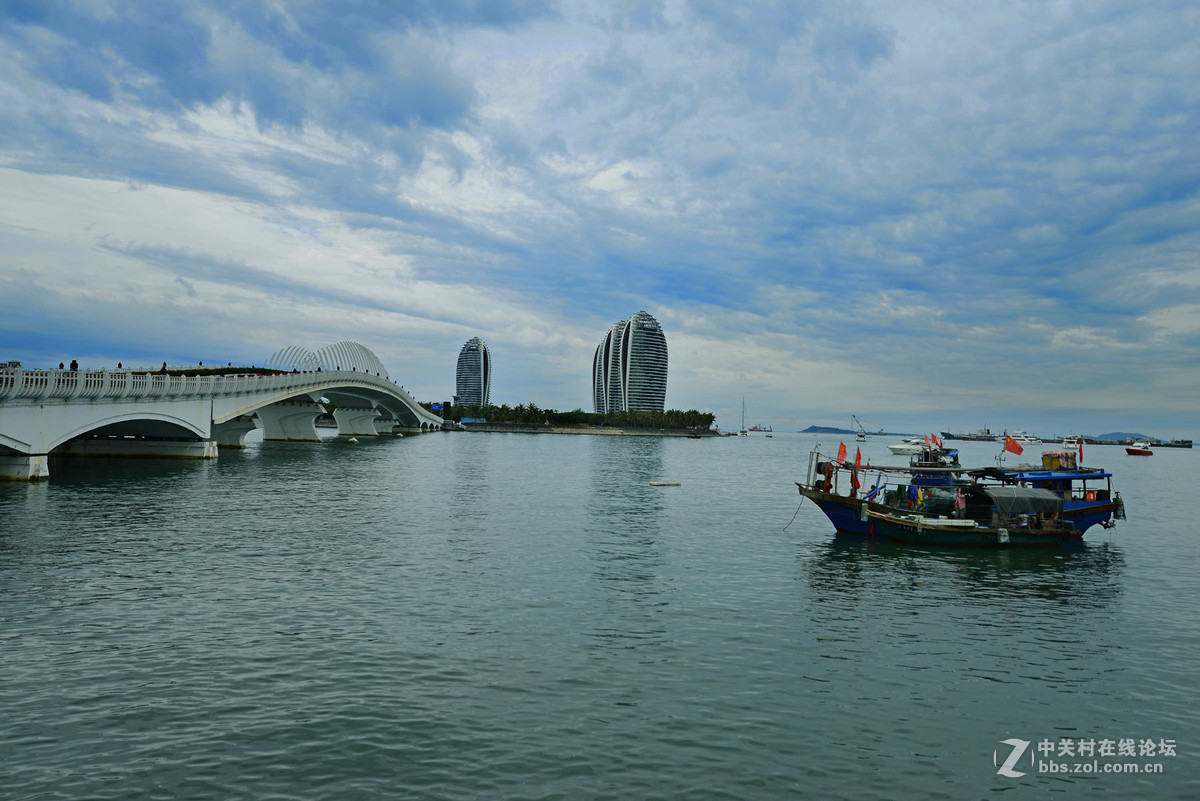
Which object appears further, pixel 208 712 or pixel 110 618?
pixel 110 618

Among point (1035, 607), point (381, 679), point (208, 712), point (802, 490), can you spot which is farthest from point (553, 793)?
point (802, 490)

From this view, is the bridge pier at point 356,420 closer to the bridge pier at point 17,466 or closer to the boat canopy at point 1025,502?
the bridge pier at point 17,466

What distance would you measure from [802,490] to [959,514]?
8484mm

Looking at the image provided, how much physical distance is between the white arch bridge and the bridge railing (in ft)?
0.21

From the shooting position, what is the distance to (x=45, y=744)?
462 inches

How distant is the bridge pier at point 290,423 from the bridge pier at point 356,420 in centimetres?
3898

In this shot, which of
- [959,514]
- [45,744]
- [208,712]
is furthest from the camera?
[959,514]

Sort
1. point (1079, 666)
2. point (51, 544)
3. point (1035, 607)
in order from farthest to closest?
point (51, 544) < point (1035, 607) < point (1079, 666)

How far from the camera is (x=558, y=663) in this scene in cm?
1656

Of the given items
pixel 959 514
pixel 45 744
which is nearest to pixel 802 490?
pixel 959 514

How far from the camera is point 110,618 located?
18.8 meters

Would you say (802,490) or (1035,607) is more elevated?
(802,490)

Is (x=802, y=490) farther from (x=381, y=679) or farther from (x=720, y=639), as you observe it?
(x=381, y=679)

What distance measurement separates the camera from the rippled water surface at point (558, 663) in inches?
459
